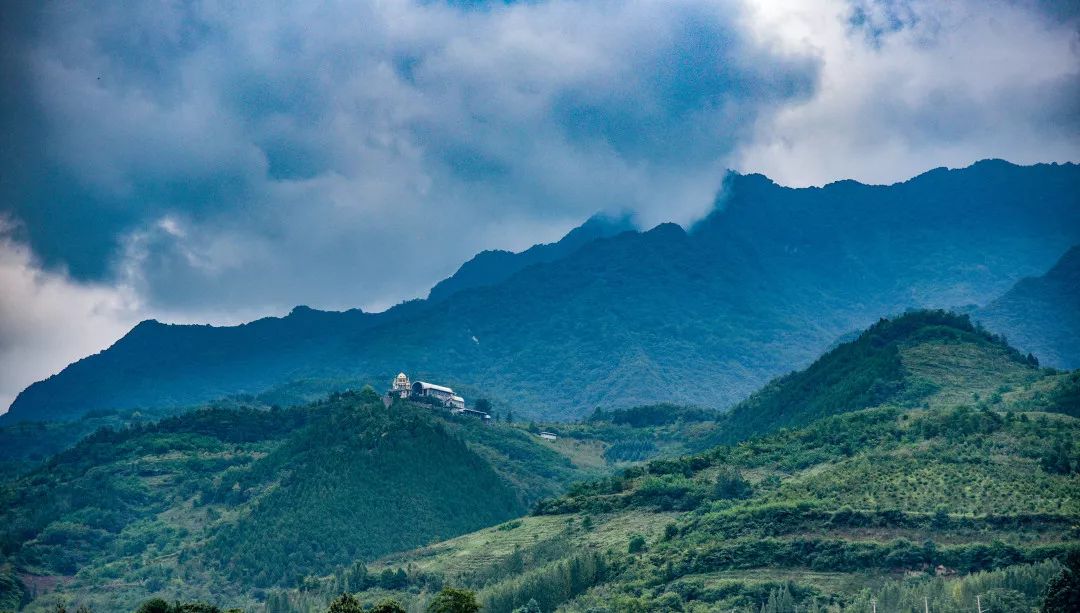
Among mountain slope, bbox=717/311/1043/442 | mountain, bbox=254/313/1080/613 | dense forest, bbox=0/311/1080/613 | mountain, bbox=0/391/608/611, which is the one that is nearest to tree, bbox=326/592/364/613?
dense forest, bbox=0/311/1080/613

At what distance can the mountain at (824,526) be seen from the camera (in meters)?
97.0

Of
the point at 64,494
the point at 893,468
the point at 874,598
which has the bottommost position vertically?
the point at 874,598

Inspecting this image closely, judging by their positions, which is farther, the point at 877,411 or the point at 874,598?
the point at 877,411

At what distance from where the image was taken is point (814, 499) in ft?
378

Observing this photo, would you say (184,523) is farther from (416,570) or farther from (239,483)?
(416,570)

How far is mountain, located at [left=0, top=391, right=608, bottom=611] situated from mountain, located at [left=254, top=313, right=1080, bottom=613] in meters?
14.7

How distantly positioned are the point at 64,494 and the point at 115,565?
24.6 m

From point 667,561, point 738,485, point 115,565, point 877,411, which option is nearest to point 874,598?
point 667,561

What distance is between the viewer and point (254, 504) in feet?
551

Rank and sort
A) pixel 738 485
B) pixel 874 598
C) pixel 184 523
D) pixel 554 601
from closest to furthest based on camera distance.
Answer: pixel 874 598
pixel 554 601
pixel 738 485
pixel 184 523

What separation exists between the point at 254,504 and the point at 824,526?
84153 millimetres

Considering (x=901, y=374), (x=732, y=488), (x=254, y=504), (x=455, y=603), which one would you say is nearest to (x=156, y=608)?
(x=455, y=603)

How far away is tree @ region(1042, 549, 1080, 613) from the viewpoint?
7175 cm

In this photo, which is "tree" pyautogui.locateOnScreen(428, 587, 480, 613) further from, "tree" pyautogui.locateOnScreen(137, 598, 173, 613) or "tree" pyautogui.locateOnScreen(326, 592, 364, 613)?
"tree" pyautogui.locateOnScreen(137, 598, 173, 613)
